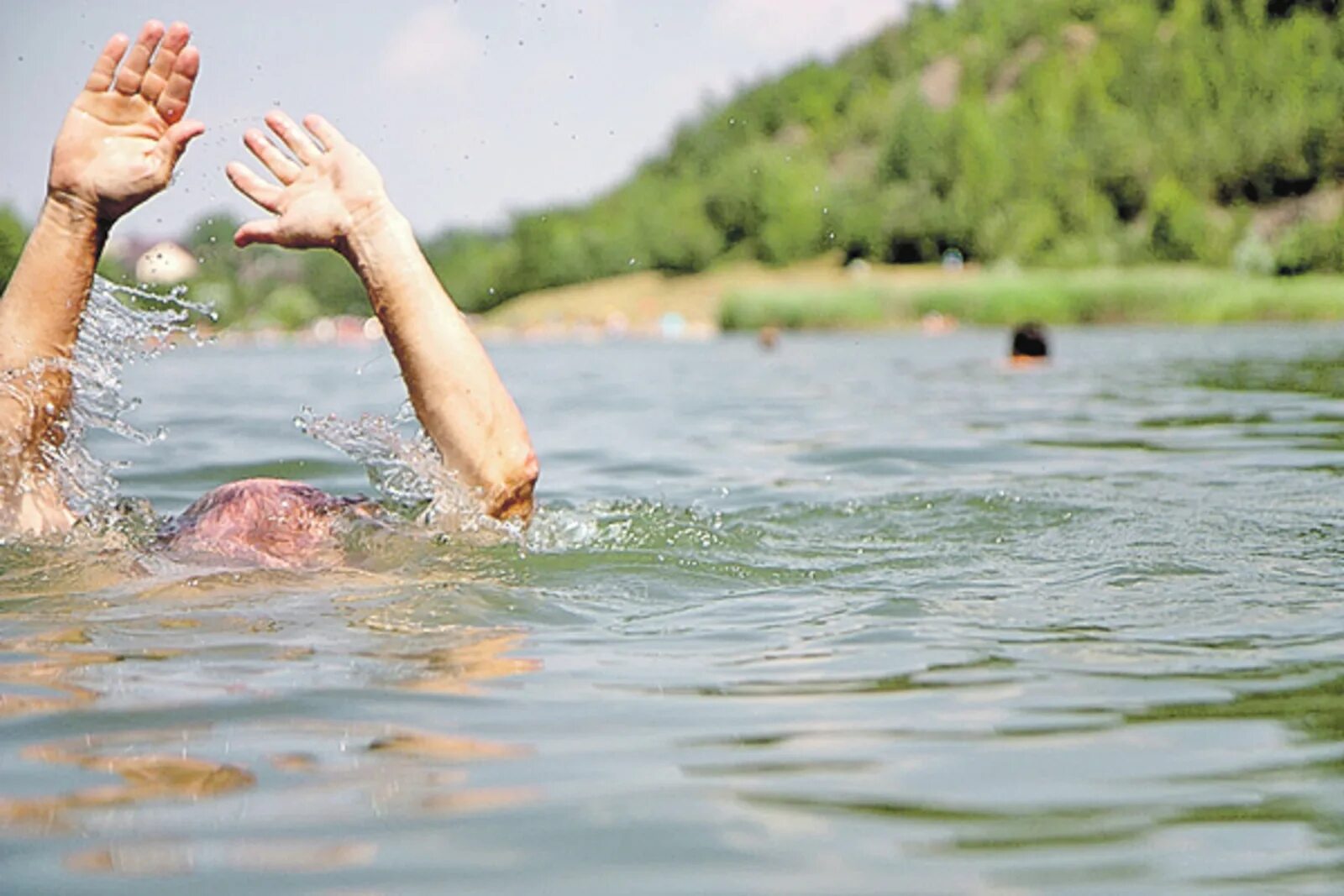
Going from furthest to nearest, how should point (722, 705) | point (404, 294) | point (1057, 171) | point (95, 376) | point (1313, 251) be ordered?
point (1057, 171) < point (1313, 251) < point (95, 376) < point (404, 294) < point (722, 705)

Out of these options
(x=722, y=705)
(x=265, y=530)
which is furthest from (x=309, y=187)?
(x=722, y=705)

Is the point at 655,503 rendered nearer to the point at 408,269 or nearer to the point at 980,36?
the point at 408,269

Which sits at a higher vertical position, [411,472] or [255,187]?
[255,187]

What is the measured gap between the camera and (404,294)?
13.4 feet

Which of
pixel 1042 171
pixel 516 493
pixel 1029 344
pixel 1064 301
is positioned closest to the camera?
pixel 516 493

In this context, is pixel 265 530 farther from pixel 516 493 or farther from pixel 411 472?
pixel 516 493

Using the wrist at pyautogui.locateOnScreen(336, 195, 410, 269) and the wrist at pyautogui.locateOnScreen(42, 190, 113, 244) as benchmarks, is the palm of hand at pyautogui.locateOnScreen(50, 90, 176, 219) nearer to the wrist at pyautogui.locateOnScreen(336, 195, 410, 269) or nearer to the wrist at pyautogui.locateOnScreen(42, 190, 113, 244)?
the wrist at pyautogui.locateOnScreen(42, 190, 113, 244)

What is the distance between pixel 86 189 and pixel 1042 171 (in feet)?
237

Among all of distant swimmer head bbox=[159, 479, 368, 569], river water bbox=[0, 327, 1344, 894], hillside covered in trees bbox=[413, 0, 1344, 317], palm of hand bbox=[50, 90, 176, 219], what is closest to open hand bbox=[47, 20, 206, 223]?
palm of hand bbox=[50, 90, 176, 219]

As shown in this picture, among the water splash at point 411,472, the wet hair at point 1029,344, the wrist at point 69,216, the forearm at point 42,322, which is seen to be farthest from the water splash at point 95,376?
the wet hair at point 1029,344

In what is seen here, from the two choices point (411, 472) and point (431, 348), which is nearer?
point (431, 348)

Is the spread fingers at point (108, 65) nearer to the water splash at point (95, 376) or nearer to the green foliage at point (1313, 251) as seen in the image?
the water splash at point (95, 376)

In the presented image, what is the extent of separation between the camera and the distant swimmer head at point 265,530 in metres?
4.11

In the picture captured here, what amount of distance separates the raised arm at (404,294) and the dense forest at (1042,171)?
4971cm
